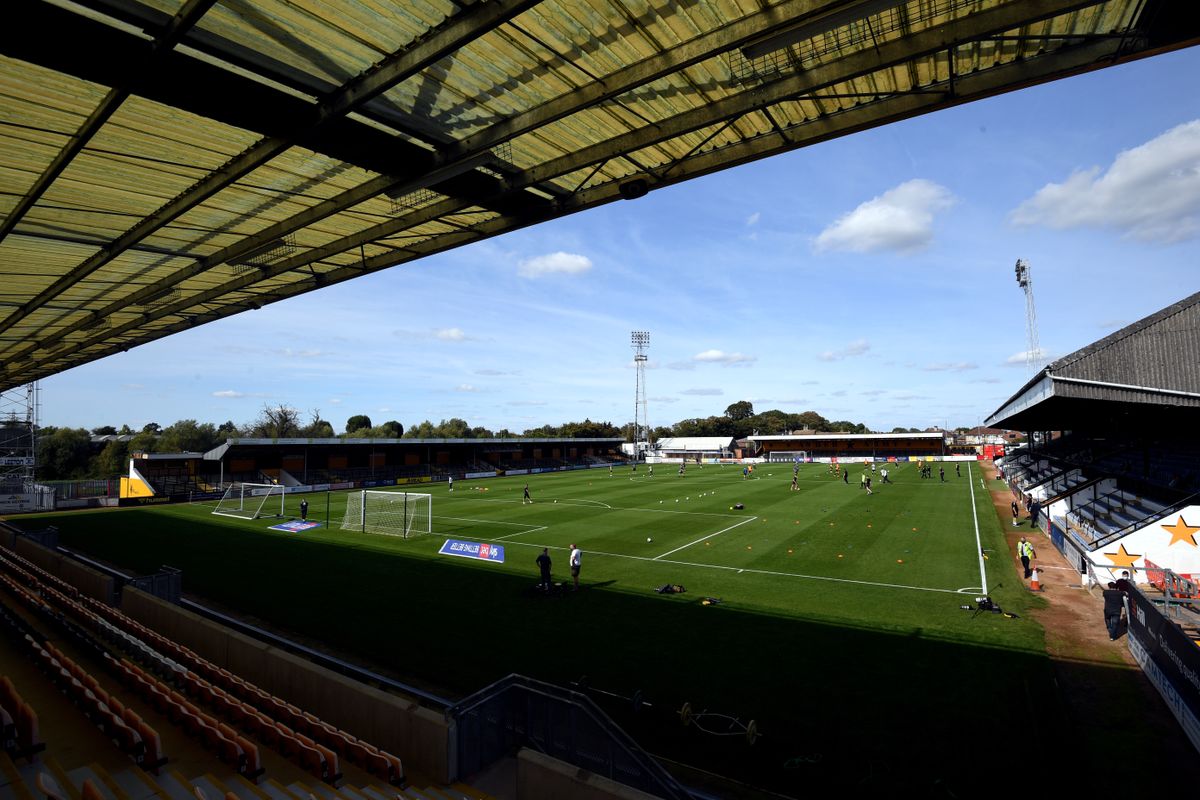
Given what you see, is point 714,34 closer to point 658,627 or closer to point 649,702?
point 649,702

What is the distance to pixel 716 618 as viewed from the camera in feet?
47.4

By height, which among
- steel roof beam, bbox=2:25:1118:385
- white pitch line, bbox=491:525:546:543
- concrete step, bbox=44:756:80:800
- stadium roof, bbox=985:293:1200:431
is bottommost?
white pitch line, bbox=491:525:546:543

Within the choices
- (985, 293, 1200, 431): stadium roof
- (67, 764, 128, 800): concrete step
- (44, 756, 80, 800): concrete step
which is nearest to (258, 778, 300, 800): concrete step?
(67, 764, 128, 800): concrete step

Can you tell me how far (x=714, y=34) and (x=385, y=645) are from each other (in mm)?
12823

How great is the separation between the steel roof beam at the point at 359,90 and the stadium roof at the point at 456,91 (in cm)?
3

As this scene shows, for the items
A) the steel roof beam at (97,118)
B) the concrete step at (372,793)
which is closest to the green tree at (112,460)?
the steel roof beam at (97,118)

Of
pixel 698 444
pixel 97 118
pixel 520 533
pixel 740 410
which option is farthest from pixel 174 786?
pixel 740 410

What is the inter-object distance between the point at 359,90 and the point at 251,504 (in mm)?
41711

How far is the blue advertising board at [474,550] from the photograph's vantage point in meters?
21.2

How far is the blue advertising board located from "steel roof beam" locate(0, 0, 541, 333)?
1414 cm

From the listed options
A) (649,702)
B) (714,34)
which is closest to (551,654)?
(649,702)

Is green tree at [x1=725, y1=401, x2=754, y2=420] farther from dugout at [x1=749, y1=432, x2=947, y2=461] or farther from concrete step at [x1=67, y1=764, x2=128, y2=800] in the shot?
concrete step at [x1=67, y1=764, x2=128, y2=800]

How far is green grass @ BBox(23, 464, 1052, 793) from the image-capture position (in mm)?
9070

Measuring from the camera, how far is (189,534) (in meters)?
28.1
